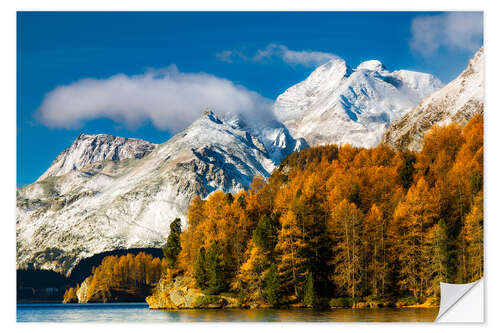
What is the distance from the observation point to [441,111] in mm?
64000

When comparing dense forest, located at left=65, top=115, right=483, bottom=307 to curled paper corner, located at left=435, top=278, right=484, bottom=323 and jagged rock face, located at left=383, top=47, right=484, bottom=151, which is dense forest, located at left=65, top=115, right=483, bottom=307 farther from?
curled paper corner, located at left=435, top=278, right=484, bottom=323

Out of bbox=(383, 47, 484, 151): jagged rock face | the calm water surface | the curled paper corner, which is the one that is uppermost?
bbox=(383, 47, 484, 151): jagged rock face

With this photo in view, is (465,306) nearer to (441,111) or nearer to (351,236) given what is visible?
(351,236)

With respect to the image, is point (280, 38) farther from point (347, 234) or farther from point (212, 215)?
point (212, 215)

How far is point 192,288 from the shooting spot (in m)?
48.5

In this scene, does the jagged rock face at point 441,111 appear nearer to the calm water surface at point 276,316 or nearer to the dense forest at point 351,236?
the dense forest at point 351,236

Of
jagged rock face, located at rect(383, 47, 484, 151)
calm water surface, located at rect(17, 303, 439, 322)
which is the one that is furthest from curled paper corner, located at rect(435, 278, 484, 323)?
jagged rock face, located at rect(383, 47, 484, 151)

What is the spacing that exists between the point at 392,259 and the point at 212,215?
1732cm

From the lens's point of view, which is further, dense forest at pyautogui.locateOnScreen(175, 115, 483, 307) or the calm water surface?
dense forest at pyautogui.locateOnScreen(175, 115, 483, 307)

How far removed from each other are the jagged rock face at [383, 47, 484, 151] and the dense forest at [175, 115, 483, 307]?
2.39m

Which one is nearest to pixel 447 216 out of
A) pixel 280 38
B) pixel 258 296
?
pixel 258 296

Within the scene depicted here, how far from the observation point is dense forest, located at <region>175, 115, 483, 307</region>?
3788 cm

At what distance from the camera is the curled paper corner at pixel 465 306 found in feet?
78.1
